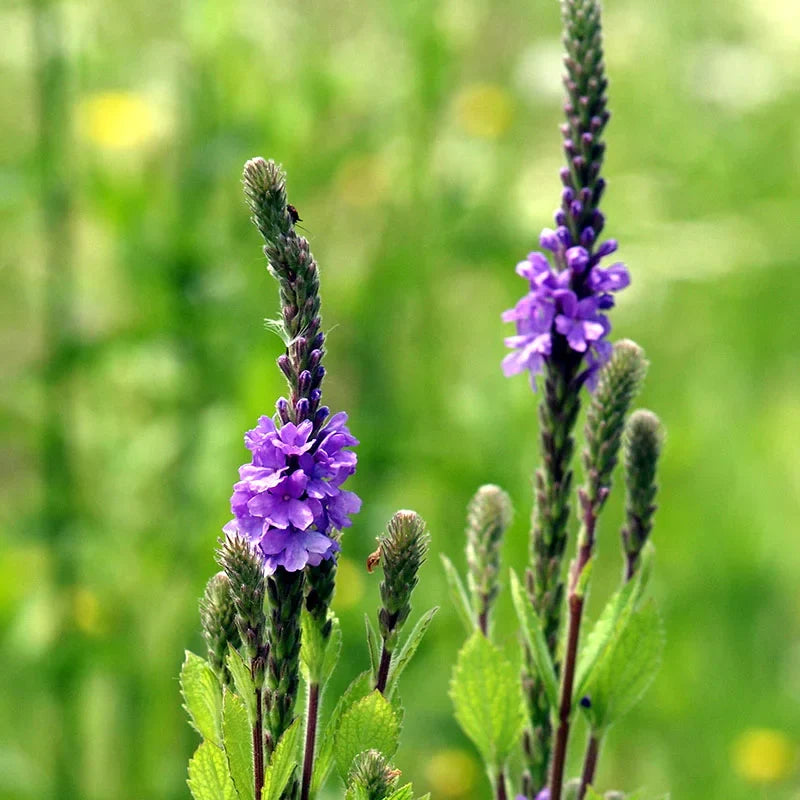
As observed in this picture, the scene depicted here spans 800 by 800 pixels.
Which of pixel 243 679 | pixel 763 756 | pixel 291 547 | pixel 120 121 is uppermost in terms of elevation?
pixel 120 121

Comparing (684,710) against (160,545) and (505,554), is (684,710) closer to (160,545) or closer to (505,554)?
(505,554)

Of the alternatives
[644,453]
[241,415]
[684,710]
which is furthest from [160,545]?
[644,453]

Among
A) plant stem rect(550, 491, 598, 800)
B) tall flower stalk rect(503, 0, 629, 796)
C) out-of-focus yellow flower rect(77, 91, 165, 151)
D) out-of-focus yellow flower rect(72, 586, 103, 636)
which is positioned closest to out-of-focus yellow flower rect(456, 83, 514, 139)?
out-of-focus yellow flower rect(77, 91, 165, 151)

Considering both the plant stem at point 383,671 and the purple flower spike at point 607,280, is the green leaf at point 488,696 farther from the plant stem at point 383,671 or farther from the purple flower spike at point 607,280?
the purple flower spike at point 607,280

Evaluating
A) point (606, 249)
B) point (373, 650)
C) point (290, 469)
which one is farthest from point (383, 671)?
point (606, 249)

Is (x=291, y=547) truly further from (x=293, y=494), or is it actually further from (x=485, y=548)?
(x=485, y=548)

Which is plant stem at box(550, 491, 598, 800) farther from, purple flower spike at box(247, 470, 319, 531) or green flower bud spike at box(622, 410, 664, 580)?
purple flower spike at box(247, 470, 319, 531)

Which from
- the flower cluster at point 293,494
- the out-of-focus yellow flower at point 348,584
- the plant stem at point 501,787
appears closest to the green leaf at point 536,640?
the plant stem at point 501,787
